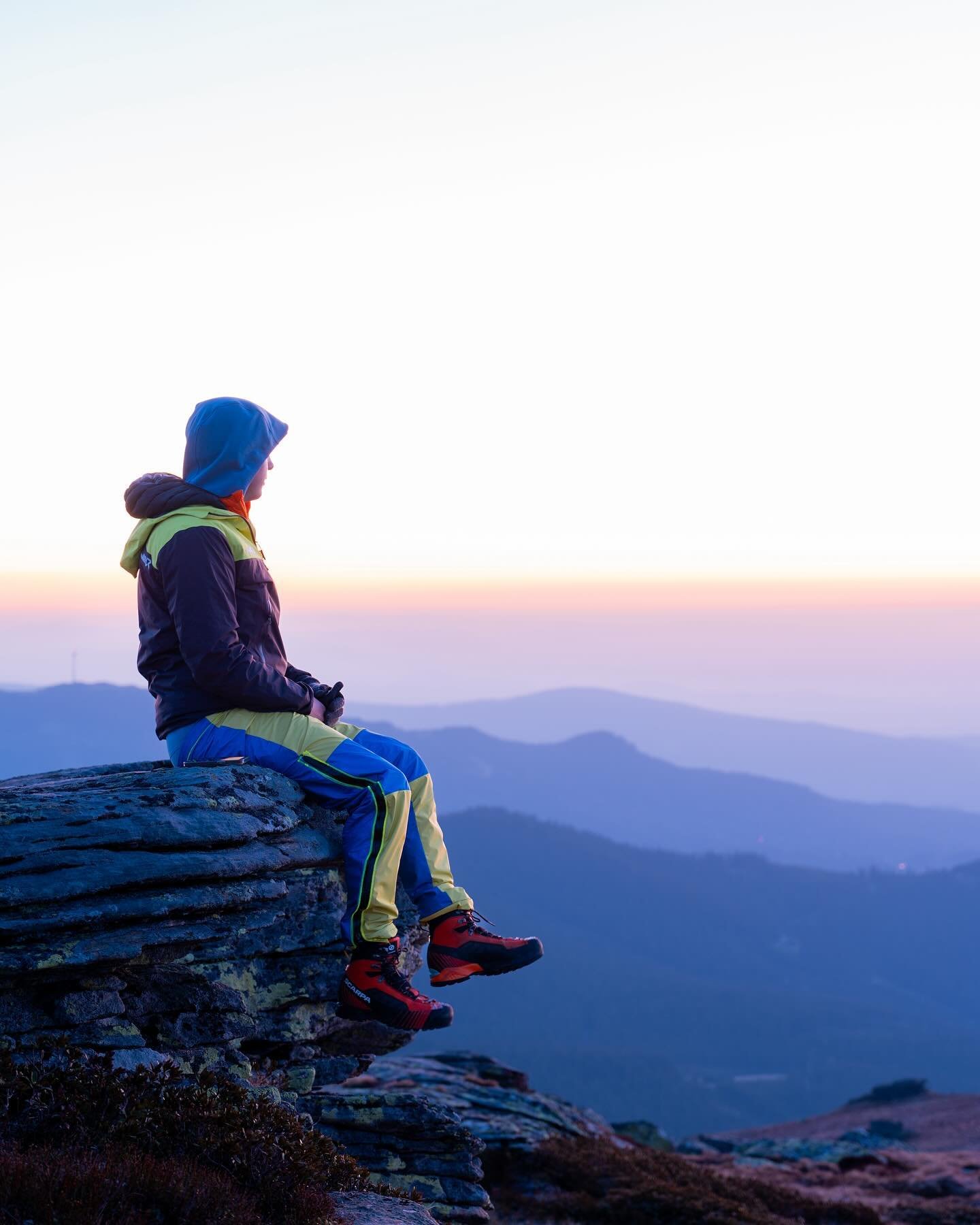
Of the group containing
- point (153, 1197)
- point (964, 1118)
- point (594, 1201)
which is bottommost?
point (964, 1118)

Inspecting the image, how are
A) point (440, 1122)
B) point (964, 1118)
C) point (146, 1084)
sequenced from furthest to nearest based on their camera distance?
point (964, 1118)
point (440, 1122)
point (146, 1084)

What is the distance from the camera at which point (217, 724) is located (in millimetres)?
11305

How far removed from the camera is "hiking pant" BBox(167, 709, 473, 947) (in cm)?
1084

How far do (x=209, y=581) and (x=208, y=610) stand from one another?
29 cm

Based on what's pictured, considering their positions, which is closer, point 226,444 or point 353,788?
point 353,788

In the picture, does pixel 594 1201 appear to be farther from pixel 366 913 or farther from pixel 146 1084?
pixel 146 1084

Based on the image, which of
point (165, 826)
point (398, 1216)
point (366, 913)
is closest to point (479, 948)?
point (366, 913)

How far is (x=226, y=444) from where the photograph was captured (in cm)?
1128

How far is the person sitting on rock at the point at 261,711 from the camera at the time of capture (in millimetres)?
10523

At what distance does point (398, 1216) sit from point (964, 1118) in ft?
209

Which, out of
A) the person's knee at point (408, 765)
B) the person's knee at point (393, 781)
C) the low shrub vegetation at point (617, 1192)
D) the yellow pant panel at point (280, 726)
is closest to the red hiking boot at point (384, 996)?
the person's knee at point (393, 781)

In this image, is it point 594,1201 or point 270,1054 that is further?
point 594,1201

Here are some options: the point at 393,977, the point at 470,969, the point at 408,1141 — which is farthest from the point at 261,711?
the point at 408,1141

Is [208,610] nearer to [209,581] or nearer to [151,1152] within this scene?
[209,581]
